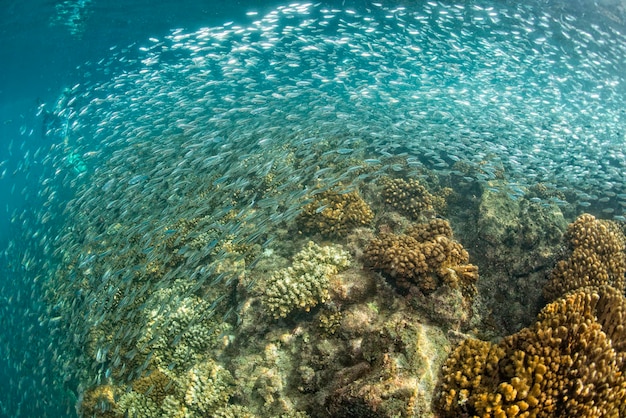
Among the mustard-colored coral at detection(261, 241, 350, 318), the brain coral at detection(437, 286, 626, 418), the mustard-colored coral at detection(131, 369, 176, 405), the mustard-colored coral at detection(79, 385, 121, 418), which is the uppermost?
the brain coral at detection(437, 286, 626, 418)

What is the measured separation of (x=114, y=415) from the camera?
20.4ft

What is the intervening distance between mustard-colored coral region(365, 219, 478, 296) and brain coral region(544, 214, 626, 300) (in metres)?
1.66

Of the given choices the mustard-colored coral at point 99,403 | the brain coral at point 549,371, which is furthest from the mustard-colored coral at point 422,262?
the mustard-colored coral at point 99,403

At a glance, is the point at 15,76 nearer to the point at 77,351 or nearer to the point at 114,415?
the point at 77,351

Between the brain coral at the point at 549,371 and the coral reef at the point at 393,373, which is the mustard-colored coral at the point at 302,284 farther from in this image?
the brain coral at the point at 549,371

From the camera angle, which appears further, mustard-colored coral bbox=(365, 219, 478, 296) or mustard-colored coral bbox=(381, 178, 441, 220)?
mustard-colored coral bbox=(381, 178, 441, 220)

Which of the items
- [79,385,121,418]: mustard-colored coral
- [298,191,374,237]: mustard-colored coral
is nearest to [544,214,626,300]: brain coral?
[298,191,374,237]: mustard-colored coral

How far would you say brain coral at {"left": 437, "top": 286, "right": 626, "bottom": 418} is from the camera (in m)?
3.62

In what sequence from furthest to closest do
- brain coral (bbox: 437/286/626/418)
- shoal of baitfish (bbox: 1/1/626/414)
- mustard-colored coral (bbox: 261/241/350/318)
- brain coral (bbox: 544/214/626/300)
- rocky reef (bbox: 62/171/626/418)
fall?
shoal of baitfish (bbox: 1/1/626/414)
brain coral (bbox: 544/214/626/300)
mustard-colored coral (bbox: 261/241/350/318)
rocky reef (bbox: 62/171/626/418)
brain coral (bbox: 437/286/626/418)

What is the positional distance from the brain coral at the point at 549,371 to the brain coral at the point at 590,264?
146 centimetres

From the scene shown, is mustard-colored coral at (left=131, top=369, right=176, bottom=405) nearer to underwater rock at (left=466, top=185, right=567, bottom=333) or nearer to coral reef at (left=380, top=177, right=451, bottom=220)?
underwater rock at (left=466, top=185, right=567, bottom=333)

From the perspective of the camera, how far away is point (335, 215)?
7.70 m

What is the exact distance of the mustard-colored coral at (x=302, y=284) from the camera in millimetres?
5844

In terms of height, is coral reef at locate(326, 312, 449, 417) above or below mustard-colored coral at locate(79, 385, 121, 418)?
above
